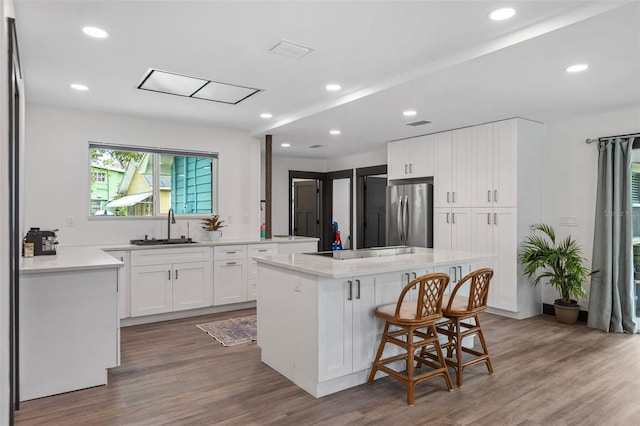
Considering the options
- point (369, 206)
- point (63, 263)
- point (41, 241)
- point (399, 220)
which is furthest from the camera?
point (369, 206)

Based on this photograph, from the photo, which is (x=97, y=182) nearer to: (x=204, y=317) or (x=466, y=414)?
(x=204, y=317)

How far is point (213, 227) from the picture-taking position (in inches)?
211

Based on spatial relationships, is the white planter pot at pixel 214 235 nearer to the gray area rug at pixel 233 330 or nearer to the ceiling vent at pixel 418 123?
the gray area rug at pixel 233 330

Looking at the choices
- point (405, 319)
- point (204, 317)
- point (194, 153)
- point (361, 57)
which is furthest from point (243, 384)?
point (194, 153)

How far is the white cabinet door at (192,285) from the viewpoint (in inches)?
188

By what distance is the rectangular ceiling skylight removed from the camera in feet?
11.8

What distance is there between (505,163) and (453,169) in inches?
28.3

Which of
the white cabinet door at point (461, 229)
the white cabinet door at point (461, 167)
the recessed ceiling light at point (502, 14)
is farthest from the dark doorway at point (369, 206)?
the recessed ceiling light at point (502, 14)

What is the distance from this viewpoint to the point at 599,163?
4.50m

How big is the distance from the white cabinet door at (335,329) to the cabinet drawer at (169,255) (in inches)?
104

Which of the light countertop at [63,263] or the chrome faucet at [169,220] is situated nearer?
the light countertop at [63,263]

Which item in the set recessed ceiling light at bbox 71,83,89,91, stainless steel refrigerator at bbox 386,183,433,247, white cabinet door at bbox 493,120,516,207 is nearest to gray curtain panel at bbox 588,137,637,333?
white cabinet door at bbox 493,120,516,207

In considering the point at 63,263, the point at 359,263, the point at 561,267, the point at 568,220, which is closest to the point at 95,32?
the point at 63,263

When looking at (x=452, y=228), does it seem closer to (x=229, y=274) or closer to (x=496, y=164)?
(x=496, y=164)
